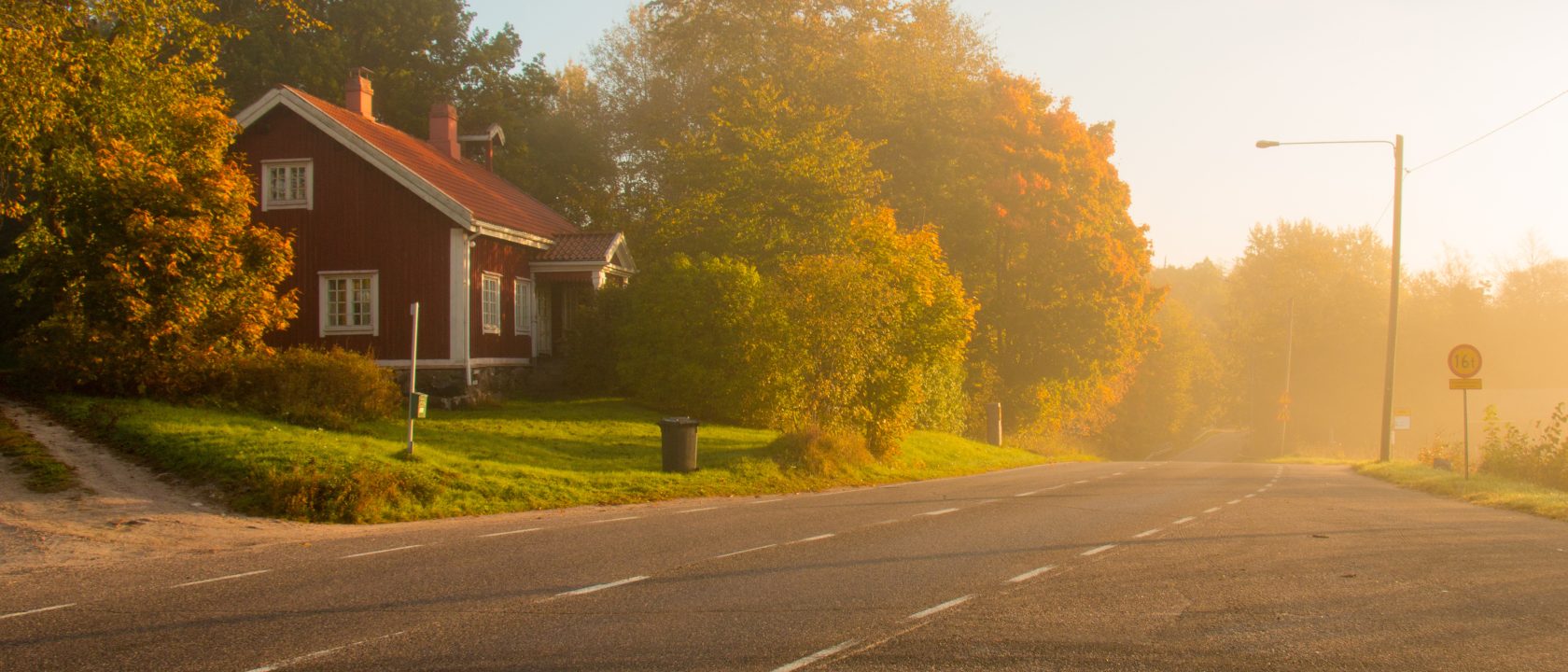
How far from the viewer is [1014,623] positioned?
795cm

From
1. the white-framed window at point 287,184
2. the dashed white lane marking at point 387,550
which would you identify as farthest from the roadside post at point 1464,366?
the white-framed window at point 287,184

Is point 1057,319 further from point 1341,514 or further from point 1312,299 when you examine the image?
point 1312,299

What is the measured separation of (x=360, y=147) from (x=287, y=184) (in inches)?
90.4

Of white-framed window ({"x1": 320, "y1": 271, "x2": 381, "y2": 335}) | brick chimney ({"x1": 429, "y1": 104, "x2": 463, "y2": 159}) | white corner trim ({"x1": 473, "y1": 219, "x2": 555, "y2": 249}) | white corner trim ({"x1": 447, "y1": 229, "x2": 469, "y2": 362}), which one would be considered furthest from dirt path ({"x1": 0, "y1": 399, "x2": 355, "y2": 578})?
brick chimney ({"x1": 429, "y1": 104, "x2": 463, "y2": 159})

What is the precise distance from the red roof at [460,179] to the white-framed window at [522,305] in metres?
1.42

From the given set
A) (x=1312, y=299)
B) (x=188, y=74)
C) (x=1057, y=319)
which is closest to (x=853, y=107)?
(x=1057, y=319)

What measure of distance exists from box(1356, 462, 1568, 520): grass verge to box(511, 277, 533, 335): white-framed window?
20877 millimetres

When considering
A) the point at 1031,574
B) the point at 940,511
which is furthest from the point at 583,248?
the point at 1031,574

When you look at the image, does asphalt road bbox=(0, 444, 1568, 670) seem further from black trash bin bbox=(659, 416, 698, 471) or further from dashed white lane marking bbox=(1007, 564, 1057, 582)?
black trash bin bbox=(659, 416, 698, 471)

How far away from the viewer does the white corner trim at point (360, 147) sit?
87.5 feet

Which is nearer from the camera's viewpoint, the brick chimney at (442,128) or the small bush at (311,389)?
the small bush at (311,389)

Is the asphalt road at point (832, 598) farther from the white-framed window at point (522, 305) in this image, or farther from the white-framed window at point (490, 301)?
the white-framed window at point (522, 305)

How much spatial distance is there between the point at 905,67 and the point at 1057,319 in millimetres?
12198

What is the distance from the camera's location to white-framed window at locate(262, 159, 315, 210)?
27.7m
